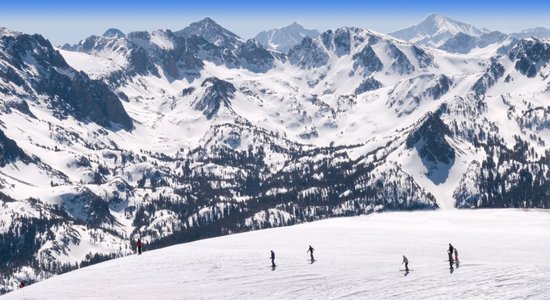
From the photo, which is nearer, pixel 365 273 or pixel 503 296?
pixel 503 296

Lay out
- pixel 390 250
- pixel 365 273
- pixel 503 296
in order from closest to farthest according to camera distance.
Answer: pixel 503 296, pixel 365 273, pixel 390 250

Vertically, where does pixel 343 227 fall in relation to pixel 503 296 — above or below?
above

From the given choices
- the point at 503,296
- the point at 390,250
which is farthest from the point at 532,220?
the point at 503,296

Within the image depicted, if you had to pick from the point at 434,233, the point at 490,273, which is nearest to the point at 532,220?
the point at 434,233

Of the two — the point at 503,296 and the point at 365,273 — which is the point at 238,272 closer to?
the point at 365,273

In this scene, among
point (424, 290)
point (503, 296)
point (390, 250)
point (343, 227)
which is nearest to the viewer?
point (503, 296)

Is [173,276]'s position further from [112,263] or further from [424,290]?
[424,290]
